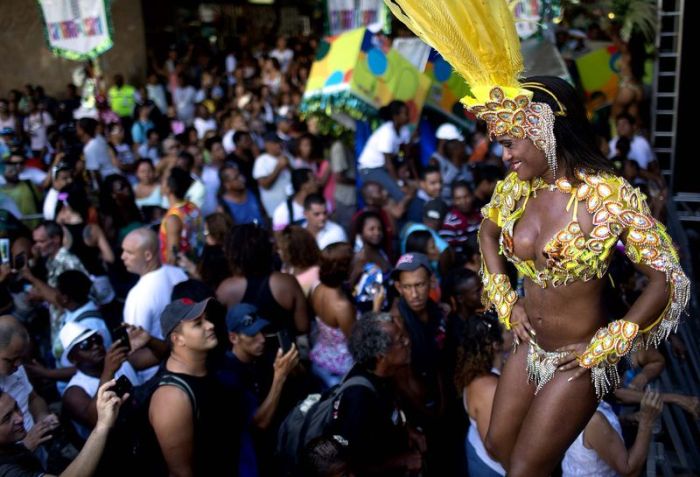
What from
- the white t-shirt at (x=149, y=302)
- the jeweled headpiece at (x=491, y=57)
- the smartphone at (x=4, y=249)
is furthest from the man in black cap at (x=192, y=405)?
the smartphone at (x=4, y=249)

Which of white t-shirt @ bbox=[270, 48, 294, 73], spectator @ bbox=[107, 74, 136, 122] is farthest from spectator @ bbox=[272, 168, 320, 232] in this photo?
white t-shirt @ bbox=[270, 48, 294, 73]

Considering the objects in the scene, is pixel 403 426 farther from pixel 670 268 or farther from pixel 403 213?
pixel 403 213

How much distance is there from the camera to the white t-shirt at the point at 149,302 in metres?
5.25

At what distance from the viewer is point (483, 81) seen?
3324 mm

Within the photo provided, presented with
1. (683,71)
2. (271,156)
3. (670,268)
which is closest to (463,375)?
(670,268)

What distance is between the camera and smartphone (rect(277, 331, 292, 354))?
4363 millimetres

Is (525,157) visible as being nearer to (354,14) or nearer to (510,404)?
(510,404)

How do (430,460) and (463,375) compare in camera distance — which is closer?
(463,375)

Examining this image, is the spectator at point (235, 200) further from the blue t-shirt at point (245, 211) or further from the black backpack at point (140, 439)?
the black backpack at point (140, 439)

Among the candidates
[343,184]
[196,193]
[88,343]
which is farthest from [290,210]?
[88,343]

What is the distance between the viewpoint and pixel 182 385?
366cm

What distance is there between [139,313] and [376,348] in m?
1.90

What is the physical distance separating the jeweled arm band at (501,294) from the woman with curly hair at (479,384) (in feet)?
1.58

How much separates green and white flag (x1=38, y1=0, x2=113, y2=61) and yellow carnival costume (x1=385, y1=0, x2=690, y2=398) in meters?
6.52
